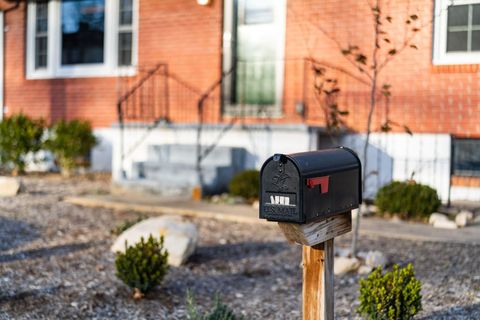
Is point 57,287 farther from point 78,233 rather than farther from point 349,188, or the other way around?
point 349,188

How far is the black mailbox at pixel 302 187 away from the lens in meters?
3.15

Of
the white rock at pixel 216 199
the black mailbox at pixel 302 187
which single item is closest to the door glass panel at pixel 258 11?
the white rock at pixel 216 199

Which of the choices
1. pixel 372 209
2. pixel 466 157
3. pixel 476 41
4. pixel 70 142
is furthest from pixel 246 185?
pixel 70 142

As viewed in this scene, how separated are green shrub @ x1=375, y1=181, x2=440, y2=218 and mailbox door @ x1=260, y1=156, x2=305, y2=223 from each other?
5.28 metres

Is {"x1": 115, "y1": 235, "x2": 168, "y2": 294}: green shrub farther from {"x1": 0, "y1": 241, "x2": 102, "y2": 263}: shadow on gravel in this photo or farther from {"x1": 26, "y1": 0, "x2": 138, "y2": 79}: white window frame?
{"x1": 26, "y1": 0, "x2": 138, "y2": 79}: white window frame

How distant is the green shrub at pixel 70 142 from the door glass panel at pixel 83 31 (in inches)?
64.5

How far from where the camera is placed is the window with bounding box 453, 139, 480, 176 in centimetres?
950

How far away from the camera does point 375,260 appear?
6.07 meters

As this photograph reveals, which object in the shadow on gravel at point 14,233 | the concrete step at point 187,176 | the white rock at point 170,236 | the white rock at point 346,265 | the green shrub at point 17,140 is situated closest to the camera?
the white rock at point 346,265

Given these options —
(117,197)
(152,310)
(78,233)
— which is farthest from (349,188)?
(117,197)

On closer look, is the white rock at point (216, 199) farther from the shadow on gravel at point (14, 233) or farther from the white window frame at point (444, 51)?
the white window frame at point (444, 51)

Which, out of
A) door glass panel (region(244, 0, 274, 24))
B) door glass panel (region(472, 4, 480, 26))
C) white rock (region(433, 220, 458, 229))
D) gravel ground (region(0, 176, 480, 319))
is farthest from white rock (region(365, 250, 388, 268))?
door glass panel (region(244, 0, 274, 24))

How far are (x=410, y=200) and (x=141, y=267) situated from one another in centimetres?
411

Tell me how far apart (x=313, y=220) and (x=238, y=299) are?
7.81ft
